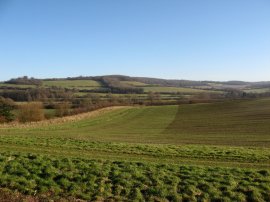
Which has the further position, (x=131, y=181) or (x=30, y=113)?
(x=30, y=113)

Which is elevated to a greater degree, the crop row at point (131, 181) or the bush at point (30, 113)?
the crop row at point (131, 181)

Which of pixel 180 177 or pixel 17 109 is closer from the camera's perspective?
pixel 180 177

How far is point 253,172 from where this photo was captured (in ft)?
46.9

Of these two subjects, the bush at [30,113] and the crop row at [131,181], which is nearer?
the crop row at [131,181]

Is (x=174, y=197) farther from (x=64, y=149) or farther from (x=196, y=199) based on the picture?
(x=64, y=149)

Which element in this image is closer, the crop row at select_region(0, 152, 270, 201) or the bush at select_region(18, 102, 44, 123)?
the crop row at select_region(0, 152, 270, 201)

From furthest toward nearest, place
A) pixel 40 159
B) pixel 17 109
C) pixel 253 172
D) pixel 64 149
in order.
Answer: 1. pixel 17 109
2. pixel 64 149
3. pixel 40 159
4. pixel 253 172

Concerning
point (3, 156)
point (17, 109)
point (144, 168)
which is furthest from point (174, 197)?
point (17, 109)

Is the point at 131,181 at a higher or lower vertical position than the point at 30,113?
higher

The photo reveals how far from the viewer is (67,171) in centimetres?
1339

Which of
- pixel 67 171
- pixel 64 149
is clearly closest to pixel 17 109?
pixel 64 149

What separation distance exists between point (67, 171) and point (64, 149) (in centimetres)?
659

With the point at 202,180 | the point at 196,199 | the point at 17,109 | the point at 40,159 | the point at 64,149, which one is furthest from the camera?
the point at 17,109

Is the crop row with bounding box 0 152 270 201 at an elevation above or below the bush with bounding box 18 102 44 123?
above
